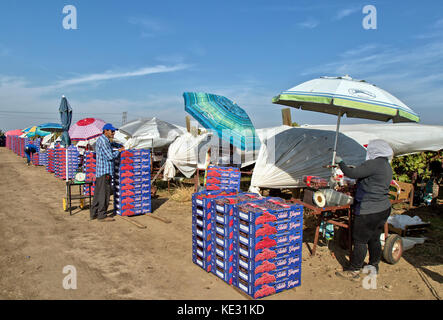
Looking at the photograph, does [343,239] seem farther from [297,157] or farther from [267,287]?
[297,157]

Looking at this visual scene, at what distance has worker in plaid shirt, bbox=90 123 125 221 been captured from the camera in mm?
7367

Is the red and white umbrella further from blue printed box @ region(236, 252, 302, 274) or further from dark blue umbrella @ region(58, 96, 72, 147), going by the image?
blue printed box @ region(236, 252, 302, 274)

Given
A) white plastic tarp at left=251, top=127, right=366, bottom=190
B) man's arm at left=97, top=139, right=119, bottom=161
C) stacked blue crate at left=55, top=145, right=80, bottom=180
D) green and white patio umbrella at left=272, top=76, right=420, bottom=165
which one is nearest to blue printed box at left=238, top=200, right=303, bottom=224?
green and white patio umbrella at left=272, top=76, right=420, bottom=165

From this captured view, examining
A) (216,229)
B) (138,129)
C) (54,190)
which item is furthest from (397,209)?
(54,190)

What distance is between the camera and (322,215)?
5.55 meters

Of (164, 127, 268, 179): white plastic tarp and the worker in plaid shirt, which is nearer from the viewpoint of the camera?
the worker in plaid shirt

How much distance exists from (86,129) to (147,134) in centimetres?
302

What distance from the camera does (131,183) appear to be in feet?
26.5

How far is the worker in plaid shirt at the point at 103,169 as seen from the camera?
737 centimetres

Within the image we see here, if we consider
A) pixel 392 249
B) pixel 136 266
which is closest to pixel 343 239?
pixel 392 249

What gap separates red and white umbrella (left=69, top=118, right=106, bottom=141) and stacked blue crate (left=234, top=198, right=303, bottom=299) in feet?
27.9

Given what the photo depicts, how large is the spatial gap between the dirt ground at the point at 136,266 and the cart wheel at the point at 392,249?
13cm
